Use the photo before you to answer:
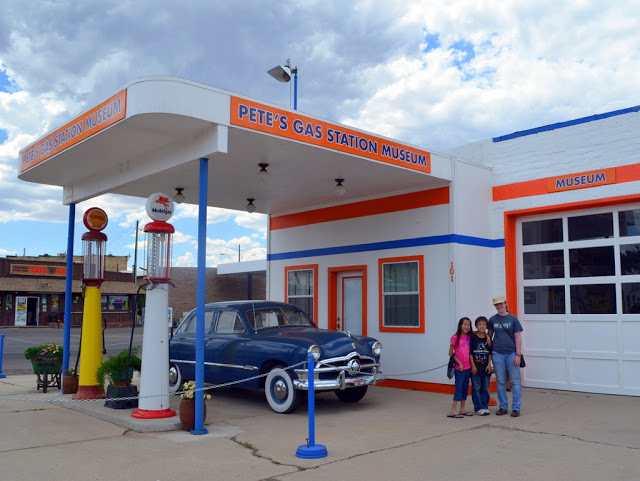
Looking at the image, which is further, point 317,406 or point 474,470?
point 317,406

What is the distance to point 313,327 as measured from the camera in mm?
10453

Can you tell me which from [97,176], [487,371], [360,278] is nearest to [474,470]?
[487,371]

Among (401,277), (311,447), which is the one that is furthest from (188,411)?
(401,277)

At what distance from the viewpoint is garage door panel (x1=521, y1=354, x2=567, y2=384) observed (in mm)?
10812

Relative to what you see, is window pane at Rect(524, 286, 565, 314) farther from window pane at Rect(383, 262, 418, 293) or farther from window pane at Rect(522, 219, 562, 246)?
window pane at Rect(383, 262, 418, 293)

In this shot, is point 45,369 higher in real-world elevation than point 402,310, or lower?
lower

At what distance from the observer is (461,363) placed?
866 cm

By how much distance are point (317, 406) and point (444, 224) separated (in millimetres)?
4066

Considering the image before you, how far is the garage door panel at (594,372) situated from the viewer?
1019cm

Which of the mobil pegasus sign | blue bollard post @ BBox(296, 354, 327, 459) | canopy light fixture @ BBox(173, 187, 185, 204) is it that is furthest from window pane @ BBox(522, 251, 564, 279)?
canopy light fixture @ BBox(173, 187, 185, 204)

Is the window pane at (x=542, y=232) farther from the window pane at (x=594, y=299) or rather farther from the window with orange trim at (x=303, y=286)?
the window with orange trim at (x=303, y=286)

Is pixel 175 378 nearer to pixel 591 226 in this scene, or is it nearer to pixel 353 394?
pixel 353 394

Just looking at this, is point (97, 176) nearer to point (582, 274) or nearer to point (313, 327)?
point (313, 327)

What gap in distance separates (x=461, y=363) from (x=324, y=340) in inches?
78.1
